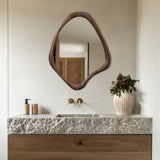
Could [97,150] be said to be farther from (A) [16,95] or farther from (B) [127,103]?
(A) [16,95]

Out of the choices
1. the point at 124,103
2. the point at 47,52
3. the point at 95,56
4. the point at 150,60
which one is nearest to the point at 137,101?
the point at 124,103

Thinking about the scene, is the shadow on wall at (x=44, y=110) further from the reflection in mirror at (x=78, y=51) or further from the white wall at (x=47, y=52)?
the reflection in mirror at (x=78, y=51)

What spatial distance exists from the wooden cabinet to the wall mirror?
63cm

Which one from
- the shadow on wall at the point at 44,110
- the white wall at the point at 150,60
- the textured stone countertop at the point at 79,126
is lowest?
the textured stone countertop at the point at 79,126

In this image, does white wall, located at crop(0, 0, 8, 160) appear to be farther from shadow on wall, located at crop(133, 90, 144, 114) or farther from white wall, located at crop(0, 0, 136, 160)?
shadow on wall, located at crop(133, 90, 144, 114)

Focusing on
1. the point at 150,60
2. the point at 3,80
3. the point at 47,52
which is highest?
the point at 47,52

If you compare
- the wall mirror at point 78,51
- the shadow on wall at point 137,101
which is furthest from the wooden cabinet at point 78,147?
the wall mirror at point 78,51

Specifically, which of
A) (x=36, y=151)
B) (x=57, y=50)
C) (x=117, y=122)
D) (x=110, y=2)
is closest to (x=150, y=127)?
(x=117, y=122)

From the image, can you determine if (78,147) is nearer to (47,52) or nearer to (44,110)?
(44,110)

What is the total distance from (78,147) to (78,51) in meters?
1.05

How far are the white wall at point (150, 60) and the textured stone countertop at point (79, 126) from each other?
164 mm

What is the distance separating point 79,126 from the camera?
1.67 meters

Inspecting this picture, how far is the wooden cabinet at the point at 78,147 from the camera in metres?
1.67

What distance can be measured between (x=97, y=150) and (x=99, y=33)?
1.25 m
